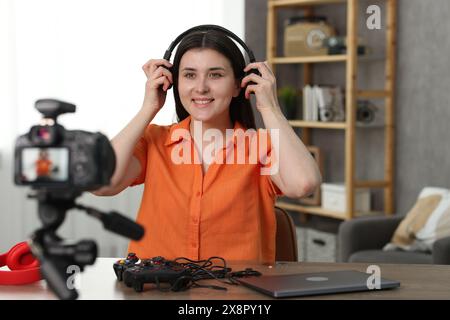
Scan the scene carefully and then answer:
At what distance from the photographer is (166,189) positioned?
1901 millimetres

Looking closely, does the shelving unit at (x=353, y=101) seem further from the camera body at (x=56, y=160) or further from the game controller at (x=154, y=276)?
the camera body at (x=56, y=160)

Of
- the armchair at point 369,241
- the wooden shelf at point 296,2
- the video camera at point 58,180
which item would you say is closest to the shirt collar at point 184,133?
the video camera at point 58,180

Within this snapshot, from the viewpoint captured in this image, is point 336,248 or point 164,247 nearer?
point 164,247

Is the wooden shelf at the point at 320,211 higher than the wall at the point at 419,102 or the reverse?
the reverse

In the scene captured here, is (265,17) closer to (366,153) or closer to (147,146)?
(366,153)

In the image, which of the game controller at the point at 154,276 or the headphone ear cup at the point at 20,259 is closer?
the game controller at the point at 154,276

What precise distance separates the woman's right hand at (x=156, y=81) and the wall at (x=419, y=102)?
2.72 m

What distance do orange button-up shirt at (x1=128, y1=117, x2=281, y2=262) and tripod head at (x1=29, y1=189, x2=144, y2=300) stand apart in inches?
33.7

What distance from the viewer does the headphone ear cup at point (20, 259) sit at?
1.50 meters

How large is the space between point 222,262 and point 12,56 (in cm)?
289

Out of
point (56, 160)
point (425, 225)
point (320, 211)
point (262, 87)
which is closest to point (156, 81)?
point (262, 87)

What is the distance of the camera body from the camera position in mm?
952
